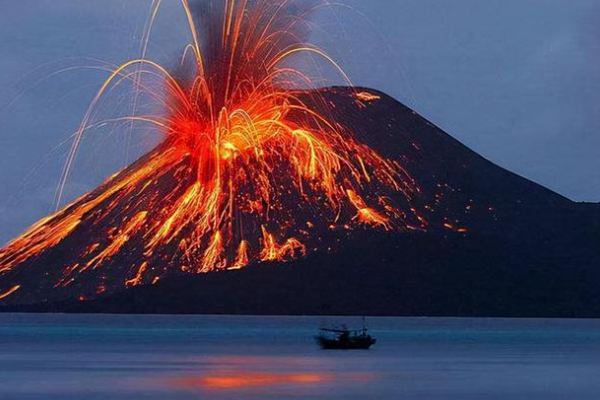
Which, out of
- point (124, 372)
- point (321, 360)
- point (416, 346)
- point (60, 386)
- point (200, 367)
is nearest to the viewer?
point (60, 386)

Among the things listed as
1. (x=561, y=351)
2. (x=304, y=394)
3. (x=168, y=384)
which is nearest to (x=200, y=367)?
(x=168, y=384)

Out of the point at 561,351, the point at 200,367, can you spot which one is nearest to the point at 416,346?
the point at 561,351

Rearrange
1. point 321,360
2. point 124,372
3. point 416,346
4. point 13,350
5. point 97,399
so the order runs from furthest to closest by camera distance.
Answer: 1. point 416,346
2. point 13,350
3. point 321,360
4. point 124,372
5. point 97,399

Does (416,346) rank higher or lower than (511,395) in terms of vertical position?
higher

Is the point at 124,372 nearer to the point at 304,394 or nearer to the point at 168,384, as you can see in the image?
the point at 168,384

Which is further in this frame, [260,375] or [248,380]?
[260,375]

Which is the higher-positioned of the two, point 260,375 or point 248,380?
point 260,375

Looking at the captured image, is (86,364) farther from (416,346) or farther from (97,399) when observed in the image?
(416,346)

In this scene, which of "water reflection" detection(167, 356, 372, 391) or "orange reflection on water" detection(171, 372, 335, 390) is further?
"water reflection" detection(167, 356, 372, 391)

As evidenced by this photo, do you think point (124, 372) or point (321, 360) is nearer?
point (124, 372)

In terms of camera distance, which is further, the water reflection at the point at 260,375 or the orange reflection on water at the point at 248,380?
the water reflection at the point at 260,375
